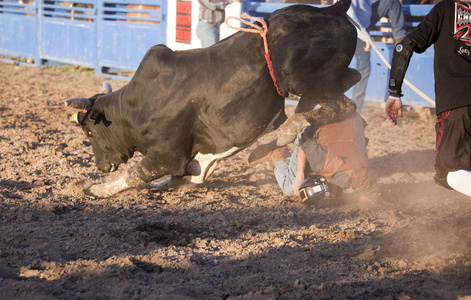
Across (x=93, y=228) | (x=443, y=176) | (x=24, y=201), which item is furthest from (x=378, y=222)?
(x=24, y=201)

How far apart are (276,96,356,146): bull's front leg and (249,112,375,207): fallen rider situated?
0.14 metres

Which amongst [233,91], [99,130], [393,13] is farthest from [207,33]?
[233,91]

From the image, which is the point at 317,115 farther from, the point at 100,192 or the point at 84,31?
the point at 84,31

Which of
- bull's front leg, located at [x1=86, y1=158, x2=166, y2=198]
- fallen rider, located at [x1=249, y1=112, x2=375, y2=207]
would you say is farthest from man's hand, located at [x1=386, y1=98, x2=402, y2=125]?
bull's front leg, located at [x1=86, y1=158, x2=166, y2=198]

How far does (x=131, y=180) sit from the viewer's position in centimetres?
501

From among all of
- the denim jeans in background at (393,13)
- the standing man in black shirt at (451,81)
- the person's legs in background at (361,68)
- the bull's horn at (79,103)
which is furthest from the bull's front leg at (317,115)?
the denim jeans in background at (393,13)

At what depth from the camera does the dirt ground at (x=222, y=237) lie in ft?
10.4

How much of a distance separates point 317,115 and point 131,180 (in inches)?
68.0

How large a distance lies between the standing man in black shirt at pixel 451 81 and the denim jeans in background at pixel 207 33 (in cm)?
608

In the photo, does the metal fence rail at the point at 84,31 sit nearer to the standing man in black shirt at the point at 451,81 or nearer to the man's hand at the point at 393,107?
the man's hand at the point at 393,107

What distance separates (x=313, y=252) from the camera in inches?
151

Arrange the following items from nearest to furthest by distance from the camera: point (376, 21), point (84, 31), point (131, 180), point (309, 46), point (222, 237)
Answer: point (222, 237)
point (309, 46)
point (131, 180)
point (376, 21)
point (84, 31)

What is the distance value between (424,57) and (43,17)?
865 centimetres

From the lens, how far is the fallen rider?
190 inches
